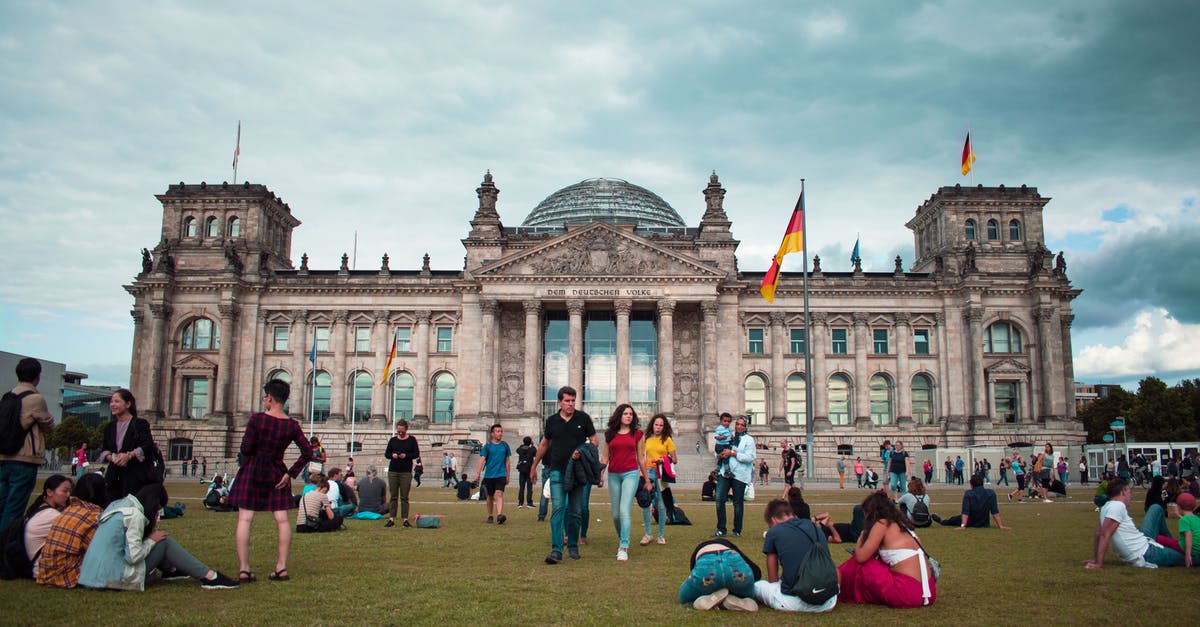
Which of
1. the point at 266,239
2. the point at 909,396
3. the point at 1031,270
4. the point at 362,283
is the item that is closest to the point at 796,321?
the point at 909,396

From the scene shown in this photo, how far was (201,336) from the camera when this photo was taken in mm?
64938

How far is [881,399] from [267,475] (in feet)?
195

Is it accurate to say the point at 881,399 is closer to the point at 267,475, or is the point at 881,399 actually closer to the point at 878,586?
the point at 878,586

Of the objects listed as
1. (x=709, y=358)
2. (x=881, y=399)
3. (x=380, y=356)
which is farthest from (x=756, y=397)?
(x=380, y=356)

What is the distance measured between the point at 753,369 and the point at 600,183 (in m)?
25.0

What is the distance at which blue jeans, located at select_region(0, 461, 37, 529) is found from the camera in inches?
507

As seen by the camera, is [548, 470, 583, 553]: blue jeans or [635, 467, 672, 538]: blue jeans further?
[635, 467, 672, 538]: blue jeans

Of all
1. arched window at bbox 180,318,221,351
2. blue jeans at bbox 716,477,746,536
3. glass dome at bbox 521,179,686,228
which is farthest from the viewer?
glass dome at bbox 521,179,686,228

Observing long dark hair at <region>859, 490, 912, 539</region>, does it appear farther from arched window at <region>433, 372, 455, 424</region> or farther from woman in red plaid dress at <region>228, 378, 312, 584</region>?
arched window at <region>433, 372, 455, 424</region>

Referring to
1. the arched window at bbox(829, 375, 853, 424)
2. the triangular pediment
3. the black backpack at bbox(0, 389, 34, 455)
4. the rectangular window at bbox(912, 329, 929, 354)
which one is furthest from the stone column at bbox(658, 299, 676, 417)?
the black backpack at bbox(0, 389, 34, 455)

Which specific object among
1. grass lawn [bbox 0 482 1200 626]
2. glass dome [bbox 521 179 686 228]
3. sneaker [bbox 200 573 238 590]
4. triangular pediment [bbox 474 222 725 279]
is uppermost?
glass dome [bbox 521 179 686 228]

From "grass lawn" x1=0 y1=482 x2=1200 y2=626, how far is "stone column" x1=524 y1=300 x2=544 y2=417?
41493 millimetres

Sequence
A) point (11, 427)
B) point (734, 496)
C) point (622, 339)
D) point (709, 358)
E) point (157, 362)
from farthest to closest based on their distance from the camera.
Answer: point (157, 362) < point (709, 358) < point (622, 339) < point (734, 496) < point (11, 427)

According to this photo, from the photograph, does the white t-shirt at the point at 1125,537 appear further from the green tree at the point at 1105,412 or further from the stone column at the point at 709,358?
Result: the green tree at the point at 1105,412
